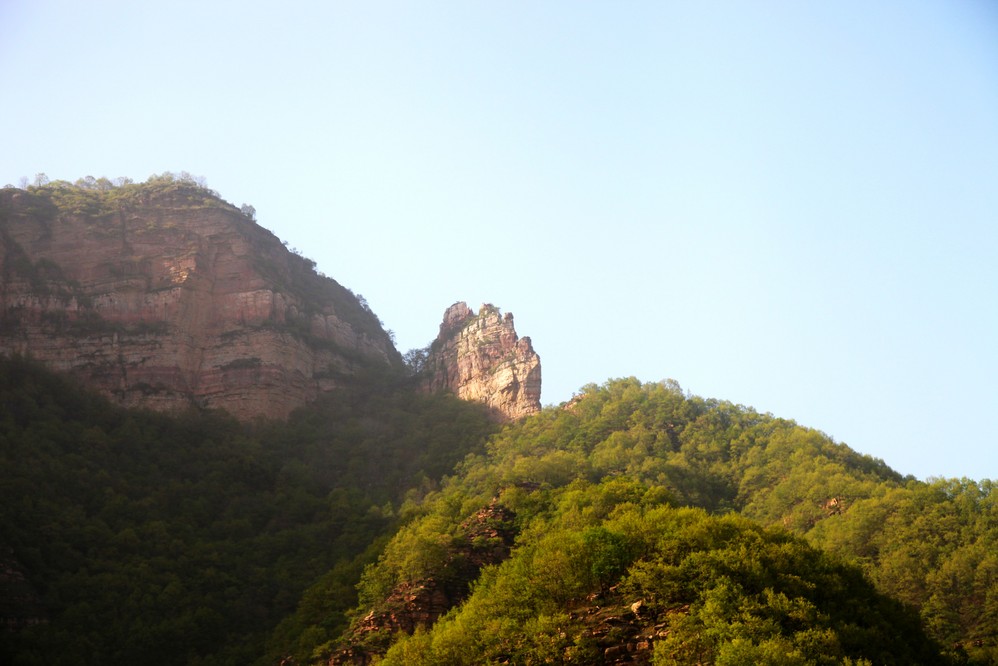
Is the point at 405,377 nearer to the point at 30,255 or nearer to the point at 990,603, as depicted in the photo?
the point at 30,255

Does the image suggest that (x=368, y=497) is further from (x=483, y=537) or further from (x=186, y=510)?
(x=483, y=537)

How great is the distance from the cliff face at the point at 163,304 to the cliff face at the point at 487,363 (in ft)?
30.4

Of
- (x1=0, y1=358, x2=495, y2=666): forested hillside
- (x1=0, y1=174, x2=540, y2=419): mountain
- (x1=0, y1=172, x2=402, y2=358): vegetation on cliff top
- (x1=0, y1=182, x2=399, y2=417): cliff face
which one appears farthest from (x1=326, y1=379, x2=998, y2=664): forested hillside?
(x1=0, y1=172, x2=402, y2=358): vegetation on cliff top

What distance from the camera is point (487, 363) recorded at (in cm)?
10250

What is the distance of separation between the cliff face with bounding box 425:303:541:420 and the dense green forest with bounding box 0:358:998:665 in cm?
259

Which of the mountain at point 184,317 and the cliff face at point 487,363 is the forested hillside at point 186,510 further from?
the mountain at point 184,317

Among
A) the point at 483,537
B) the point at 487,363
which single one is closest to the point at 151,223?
the point at 487,363

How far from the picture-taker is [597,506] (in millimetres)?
61375

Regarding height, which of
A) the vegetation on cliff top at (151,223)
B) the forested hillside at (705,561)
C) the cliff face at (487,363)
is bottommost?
the forested hillside at (705,561)

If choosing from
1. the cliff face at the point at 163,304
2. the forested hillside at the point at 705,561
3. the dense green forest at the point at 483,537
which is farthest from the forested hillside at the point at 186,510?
the forested hillside at the point at 705,561

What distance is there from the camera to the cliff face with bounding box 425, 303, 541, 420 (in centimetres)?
9750

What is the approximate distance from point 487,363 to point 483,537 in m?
40.6

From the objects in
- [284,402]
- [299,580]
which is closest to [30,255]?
[284,402]

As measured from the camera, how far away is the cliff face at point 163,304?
9300 centimetres
